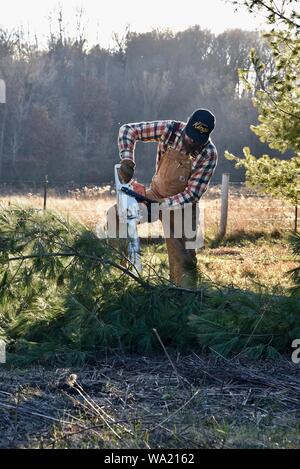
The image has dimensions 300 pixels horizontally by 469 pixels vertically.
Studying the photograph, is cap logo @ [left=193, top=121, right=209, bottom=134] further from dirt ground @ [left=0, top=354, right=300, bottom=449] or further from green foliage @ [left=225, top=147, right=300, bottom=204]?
green foliage @ [left=225, top=147, right=300, bottom=204]

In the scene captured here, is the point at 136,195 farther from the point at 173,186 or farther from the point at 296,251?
the point at 296,251

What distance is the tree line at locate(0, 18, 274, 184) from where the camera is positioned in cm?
5022

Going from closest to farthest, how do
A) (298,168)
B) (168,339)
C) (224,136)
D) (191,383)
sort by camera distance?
1. (191,383)
2. (168,339)
3. (298,168)
4. (224,136)

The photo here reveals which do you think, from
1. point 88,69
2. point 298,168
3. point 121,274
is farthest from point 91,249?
point 88,69

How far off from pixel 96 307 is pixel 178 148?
9.05 feet

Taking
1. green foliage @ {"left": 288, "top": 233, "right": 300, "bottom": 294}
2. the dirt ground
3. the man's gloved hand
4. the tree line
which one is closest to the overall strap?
the man's gloved hand

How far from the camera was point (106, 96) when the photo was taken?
54188 mm

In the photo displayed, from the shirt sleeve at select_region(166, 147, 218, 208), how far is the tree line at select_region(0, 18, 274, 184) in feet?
129

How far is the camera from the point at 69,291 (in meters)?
5.84

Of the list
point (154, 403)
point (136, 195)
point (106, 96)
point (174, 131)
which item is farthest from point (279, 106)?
point (106, 96)

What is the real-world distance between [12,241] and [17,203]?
15.4 inches

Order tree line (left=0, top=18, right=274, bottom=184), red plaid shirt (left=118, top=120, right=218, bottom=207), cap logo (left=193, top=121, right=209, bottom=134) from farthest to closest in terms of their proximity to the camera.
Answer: tree line (left=0, top=18, right=274, bottom=184)
red plaid shirt (left=118, top=120, right=218, bottom=207)
cap logo (left=193, top=121, right=209, bottom=134)

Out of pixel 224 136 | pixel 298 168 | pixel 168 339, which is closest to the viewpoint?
pixel 168 339
